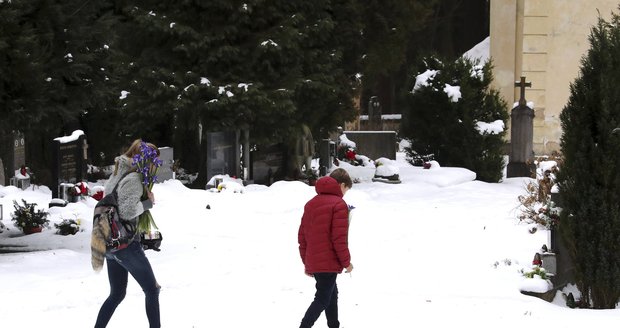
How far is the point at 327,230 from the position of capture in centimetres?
851

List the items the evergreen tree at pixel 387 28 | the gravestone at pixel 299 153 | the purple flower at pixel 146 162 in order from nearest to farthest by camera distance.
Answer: the purple flower at pixel 146 162, the gravestone at pixel 299 153, the evergreen tree at pixel 387 28

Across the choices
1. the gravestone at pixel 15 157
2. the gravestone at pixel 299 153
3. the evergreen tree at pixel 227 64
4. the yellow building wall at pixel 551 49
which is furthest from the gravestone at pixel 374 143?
the gravestone at pixel 15 157

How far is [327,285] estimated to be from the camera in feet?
28.2

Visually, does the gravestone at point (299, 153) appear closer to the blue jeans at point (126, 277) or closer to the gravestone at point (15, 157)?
the gravestone at point (15, 157)

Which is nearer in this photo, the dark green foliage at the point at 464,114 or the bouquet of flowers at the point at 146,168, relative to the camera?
the bouquet of flowers at the point at 146,168

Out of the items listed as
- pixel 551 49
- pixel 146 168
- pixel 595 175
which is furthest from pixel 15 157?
pixel 551 49

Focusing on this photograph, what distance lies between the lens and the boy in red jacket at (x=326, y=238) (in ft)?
27.8

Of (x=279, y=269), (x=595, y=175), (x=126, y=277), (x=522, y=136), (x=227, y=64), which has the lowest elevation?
(x=279, y=269)

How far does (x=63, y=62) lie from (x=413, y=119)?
13.1m

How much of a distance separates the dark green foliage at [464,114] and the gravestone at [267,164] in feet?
10.9

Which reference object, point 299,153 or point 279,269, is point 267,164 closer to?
point 299,153

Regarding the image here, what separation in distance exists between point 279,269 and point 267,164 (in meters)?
11.6

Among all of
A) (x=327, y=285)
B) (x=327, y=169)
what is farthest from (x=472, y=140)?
(x=327, y=285)

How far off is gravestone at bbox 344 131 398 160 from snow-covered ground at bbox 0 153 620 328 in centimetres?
1017
